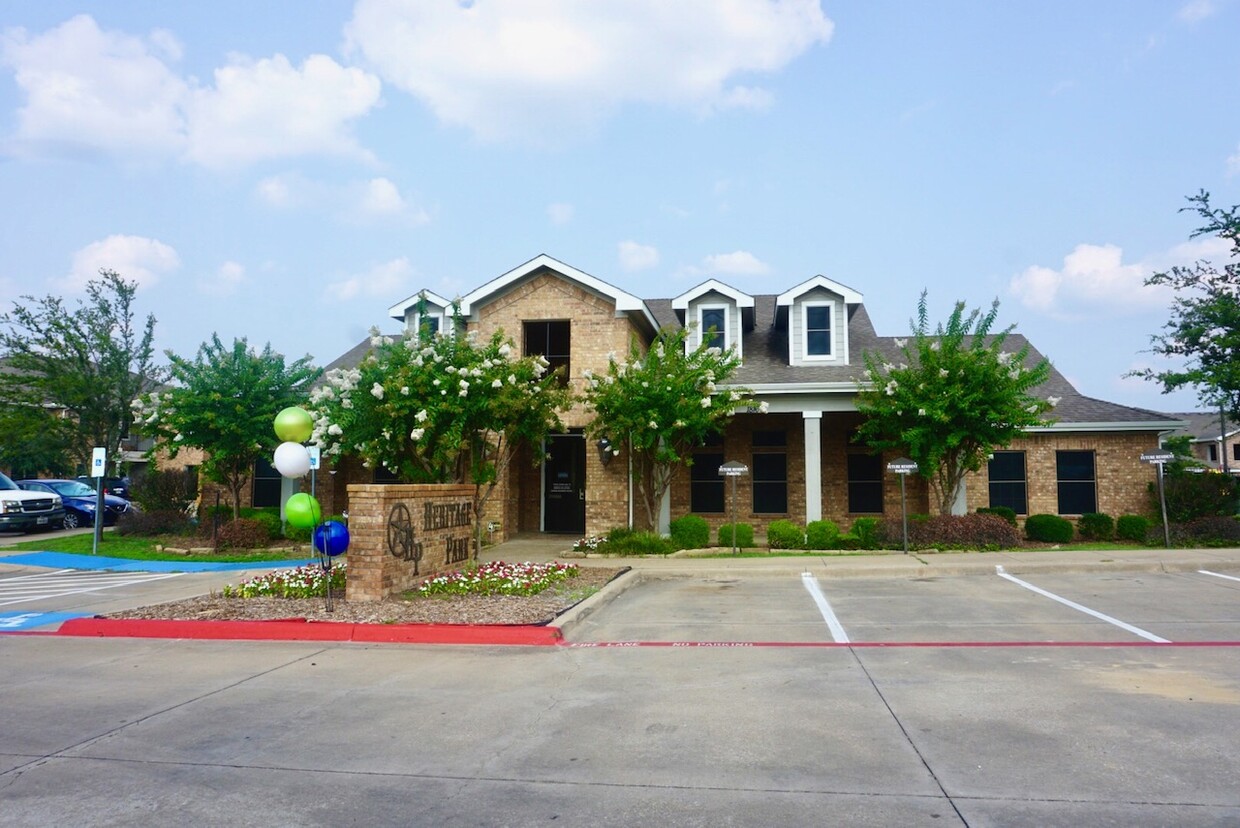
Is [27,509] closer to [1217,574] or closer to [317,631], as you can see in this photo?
[317,631]

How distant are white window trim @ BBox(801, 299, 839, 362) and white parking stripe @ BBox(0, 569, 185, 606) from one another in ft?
49.8

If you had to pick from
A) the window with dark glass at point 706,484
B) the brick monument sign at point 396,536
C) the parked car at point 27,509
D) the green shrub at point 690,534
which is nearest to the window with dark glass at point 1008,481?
the window with dark glass at point 706,484

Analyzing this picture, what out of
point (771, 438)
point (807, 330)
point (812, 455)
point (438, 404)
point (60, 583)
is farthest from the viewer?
point (771, 438)

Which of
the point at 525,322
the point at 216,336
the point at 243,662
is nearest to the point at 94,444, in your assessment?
the point at 216,336

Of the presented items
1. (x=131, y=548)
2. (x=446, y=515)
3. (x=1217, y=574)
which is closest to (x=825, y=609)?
(x=446, y=515)

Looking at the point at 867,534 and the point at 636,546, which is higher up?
the point at 867,534

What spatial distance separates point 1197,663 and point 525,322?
15.4m

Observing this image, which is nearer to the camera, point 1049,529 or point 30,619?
point 30,619

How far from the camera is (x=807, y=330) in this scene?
69.7 ft

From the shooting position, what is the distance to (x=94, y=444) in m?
30.5

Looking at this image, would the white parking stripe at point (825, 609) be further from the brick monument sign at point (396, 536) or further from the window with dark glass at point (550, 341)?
the window with dark glass at point (550, 341)

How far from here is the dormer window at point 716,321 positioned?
70.3 ft

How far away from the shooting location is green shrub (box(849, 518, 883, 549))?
18.1 metres

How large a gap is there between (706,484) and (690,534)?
3.56m
